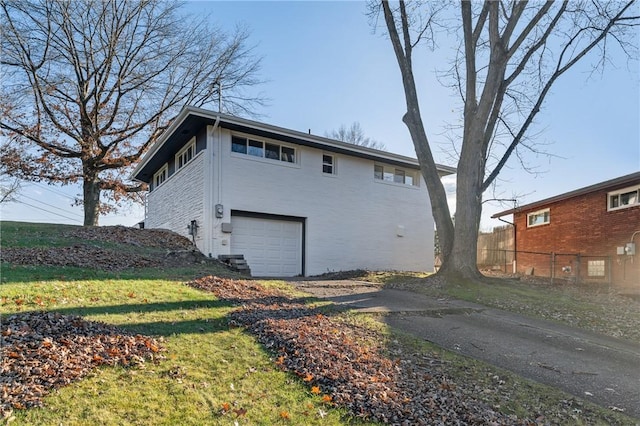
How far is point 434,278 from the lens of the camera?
393 inches

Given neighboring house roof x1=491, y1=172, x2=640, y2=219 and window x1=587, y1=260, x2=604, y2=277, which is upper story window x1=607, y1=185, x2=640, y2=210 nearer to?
neighboring house roof x1=491, y1=172, x2=640, y2=219

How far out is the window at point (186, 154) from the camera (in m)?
13.1

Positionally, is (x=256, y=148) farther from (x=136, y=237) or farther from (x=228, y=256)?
(x=136, y=237)

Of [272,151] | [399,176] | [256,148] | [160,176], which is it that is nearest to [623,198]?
[399,176]

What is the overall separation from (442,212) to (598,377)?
6.63 metres

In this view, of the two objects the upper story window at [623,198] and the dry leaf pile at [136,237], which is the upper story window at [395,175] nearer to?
the upper story window at [623,198]

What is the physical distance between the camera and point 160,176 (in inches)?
710

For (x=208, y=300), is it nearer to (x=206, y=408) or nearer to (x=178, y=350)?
(x=178, y=350)

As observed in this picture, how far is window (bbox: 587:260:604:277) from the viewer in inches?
566

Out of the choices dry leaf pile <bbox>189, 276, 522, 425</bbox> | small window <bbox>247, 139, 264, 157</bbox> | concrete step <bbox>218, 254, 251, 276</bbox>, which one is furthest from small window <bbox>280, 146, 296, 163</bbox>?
dry leaf pile <bbox>189, 276, 522, 425</bbox>

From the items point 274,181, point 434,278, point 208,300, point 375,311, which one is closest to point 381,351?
point 375,311

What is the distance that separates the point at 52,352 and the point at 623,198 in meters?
16.7

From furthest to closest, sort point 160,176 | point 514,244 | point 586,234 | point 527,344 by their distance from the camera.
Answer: point 514,244
point 160,176
point 586,234
point 527,344

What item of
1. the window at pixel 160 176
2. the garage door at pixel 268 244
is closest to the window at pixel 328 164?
the garage door at pixel 268 244
